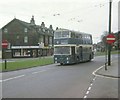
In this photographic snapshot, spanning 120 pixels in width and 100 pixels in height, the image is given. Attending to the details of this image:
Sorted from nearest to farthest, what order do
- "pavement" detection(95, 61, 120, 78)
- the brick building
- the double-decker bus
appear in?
"pavement" detection(95, 61, 120, 78) < the double-decker bus < the brick building

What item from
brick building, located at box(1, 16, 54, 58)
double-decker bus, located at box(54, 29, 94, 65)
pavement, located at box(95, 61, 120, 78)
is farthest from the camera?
brick building, located at box(1, 16, 54, 58)

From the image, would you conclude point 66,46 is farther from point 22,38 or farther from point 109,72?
point 22,38

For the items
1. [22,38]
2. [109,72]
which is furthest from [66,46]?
[22,38]

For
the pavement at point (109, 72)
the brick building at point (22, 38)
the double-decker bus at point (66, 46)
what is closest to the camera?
the pavement at point (109, 72)

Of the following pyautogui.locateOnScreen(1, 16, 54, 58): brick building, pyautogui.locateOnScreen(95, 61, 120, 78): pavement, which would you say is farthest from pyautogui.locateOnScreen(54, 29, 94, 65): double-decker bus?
pyautogui.locateOnScreen(1, 16, 54, 58): brick building

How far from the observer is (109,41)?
26531 mm

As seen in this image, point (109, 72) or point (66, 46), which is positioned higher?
point (66, 46)

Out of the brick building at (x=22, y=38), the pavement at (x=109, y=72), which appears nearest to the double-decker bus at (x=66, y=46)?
the pavement at (x=109, y=72)

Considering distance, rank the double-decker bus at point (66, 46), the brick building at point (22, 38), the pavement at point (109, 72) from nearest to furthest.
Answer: the pavement at point (109, 72), the double-decker bus at point (66, 46), the brick building at point (22, 38)

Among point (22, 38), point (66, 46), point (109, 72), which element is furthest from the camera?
point (22, 38)

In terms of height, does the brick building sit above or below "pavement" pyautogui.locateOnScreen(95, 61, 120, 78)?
above

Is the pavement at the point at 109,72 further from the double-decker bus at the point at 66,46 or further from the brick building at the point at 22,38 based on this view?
the brick building at the point at 22,38

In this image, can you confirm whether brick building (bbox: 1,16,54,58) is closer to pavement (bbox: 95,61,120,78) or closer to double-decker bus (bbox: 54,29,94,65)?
double-decker bus (bbox: 54,29,94,65)

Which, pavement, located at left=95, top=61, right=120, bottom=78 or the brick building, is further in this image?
the brick building
